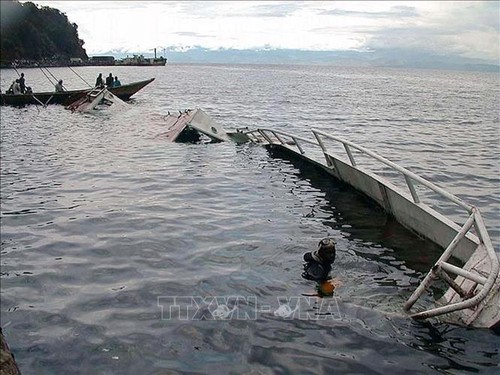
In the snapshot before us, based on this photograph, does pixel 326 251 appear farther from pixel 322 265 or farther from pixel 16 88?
pixel 16 88

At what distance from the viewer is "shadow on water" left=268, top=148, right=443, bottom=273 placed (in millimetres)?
9531

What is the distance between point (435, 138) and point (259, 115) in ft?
50.6

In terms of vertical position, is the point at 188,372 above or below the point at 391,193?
below

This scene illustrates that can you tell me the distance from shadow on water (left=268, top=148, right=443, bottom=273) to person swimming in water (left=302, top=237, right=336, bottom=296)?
161 cm

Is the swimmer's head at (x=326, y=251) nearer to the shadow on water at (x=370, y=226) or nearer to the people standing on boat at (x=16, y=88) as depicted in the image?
the shadow on water at (x=370, y=226)

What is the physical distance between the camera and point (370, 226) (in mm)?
11258

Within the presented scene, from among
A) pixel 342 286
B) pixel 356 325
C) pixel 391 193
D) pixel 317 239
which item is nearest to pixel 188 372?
pixel 356 325

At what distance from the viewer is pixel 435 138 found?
26.2 meters

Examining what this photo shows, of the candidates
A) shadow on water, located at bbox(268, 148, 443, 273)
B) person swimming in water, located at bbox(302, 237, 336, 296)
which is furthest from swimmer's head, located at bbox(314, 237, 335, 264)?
shadow on water, located at bbox(268, 148, 443, 273)

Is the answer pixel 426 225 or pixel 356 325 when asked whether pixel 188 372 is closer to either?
pixel 356 325

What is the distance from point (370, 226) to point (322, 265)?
3416 mm

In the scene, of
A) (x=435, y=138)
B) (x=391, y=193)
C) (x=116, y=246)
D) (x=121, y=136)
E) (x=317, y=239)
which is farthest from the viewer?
(x=435, y=138)

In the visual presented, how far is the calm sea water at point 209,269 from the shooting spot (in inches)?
245

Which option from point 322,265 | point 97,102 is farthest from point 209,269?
point 97,102
